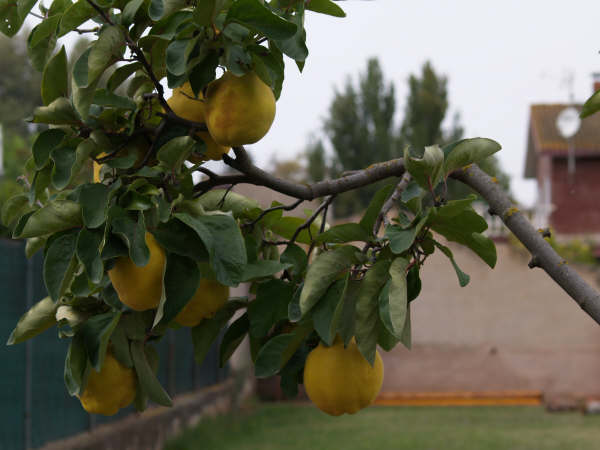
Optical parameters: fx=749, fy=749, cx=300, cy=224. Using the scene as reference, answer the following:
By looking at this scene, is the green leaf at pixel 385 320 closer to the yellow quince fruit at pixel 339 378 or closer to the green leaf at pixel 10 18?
the yellow quince fruit at pixel 339 378

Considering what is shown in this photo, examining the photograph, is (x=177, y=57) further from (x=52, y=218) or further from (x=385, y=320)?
(x=385, y=320)

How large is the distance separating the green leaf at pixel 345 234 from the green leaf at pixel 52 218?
0.32m

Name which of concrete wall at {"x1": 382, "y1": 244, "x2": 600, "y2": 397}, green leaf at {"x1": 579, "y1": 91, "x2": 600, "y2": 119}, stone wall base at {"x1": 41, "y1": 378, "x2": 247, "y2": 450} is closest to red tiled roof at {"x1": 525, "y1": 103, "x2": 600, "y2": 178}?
concrete wall at {"x1": 382, "y1": 244, "x2": 600, "y2": 397}

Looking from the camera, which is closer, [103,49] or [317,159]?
[103,49]

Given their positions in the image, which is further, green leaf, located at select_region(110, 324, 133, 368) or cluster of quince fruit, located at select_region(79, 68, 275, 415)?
green leaf, located at select_region(110, 324, 133, 368)

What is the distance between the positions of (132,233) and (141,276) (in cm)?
6

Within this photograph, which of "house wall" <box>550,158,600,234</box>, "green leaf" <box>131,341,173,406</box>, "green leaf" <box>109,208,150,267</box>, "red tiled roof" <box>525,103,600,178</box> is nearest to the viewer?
"green leaf" <box>109,208,150,267</box>

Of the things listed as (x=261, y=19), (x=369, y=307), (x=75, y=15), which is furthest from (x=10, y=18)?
(x=369, y=307)

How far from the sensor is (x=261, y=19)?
0.84 metres

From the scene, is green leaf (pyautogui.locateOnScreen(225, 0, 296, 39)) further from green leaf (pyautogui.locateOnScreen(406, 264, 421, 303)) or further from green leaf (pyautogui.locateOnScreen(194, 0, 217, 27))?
green leaf (pyautogui.locateOnScreen(406, 264, 421, 303))

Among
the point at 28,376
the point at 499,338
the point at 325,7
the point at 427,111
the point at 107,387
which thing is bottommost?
the point at 499,338

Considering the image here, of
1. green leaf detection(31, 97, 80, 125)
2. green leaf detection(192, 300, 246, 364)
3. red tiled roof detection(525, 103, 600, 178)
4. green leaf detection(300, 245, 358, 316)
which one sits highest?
red tiled roof detection(525, 103, 600, 178)

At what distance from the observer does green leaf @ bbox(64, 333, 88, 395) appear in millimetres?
978

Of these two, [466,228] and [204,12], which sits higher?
[204,12]
